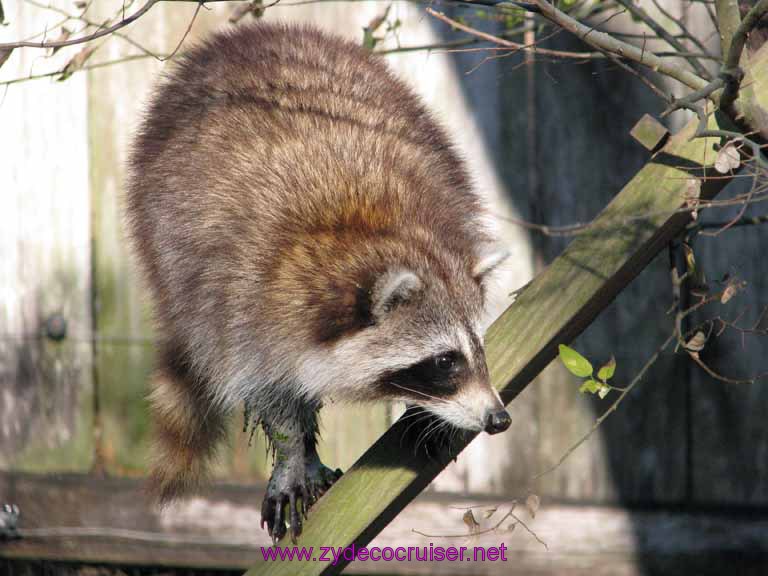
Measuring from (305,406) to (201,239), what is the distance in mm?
632

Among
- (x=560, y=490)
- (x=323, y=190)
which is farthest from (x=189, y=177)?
(x=560, y=490)

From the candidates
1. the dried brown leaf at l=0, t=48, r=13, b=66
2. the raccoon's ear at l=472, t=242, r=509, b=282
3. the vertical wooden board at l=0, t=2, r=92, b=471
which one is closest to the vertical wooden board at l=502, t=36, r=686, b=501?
the raccoon's ear at l=472, t=242, r=509, b=282

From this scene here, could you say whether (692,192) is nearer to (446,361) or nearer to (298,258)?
(446,361)

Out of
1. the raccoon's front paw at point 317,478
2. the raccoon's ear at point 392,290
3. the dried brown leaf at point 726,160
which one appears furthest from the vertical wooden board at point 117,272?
the dried brown leaf at point 726,160

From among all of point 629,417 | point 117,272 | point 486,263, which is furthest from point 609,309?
point 117,272

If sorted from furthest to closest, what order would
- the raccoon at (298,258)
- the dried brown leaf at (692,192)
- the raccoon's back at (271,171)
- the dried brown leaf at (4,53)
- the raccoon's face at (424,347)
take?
the raccoon's back at (271,171) → the raccoon at (298,258) → the raccoon's face at (424,347) → the dried brown leaf at (692,192) → the dried brown leaf at (4,53)

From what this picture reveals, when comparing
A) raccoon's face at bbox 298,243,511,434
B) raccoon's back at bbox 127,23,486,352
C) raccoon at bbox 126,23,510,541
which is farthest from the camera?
raccoon's back at bbox 127,23,486,352

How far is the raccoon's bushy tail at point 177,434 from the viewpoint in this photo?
3.67m

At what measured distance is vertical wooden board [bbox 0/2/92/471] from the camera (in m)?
4.67

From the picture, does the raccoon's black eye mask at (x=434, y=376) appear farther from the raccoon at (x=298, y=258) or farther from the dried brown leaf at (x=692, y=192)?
the dried brown leaf at (x=692, y=192)

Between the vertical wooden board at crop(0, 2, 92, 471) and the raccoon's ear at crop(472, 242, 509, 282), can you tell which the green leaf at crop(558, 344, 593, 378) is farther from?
the vertical wooden board at crop(0, 2, 92, 471)

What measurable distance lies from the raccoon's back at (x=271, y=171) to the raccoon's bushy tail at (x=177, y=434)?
0.82 ft

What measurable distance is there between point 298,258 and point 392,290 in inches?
14.4

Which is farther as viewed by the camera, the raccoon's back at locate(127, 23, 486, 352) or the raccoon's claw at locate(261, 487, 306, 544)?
Result: the raccoon's back at locate(127, 23, 486, 352)
